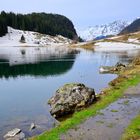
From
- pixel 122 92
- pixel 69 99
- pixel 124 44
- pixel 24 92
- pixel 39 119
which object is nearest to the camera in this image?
pixel 39 119

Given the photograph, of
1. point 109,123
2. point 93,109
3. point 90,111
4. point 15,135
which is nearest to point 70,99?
point 93,109

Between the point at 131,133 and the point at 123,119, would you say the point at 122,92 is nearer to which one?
the point at 123,119

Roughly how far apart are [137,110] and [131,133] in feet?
22.6

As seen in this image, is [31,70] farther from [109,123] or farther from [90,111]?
[109,123]

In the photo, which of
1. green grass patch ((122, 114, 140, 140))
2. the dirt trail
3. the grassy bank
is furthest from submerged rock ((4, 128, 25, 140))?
green grass patch ((122, 114, 140, 140))

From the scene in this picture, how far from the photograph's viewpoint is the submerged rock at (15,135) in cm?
2502

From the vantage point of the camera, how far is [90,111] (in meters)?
29.5

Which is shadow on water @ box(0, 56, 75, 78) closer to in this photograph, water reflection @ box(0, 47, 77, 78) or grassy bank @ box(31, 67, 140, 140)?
water reflection @ box(0, 47, 77, 78)

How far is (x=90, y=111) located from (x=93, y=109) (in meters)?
0.89

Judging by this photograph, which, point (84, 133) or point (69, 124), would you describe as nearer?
point (84, 133)

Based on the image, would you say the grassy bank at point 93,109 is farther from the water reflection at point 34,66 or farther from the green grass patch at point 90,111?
the water reflection at point 34,66

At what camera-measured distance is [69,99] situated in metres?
33.1

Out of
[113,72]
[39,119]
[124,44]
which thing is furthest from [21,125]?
[124,44]

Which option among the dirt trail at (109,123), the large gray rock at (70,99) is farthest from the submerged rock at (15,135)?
the large gray rock at (70,99)
